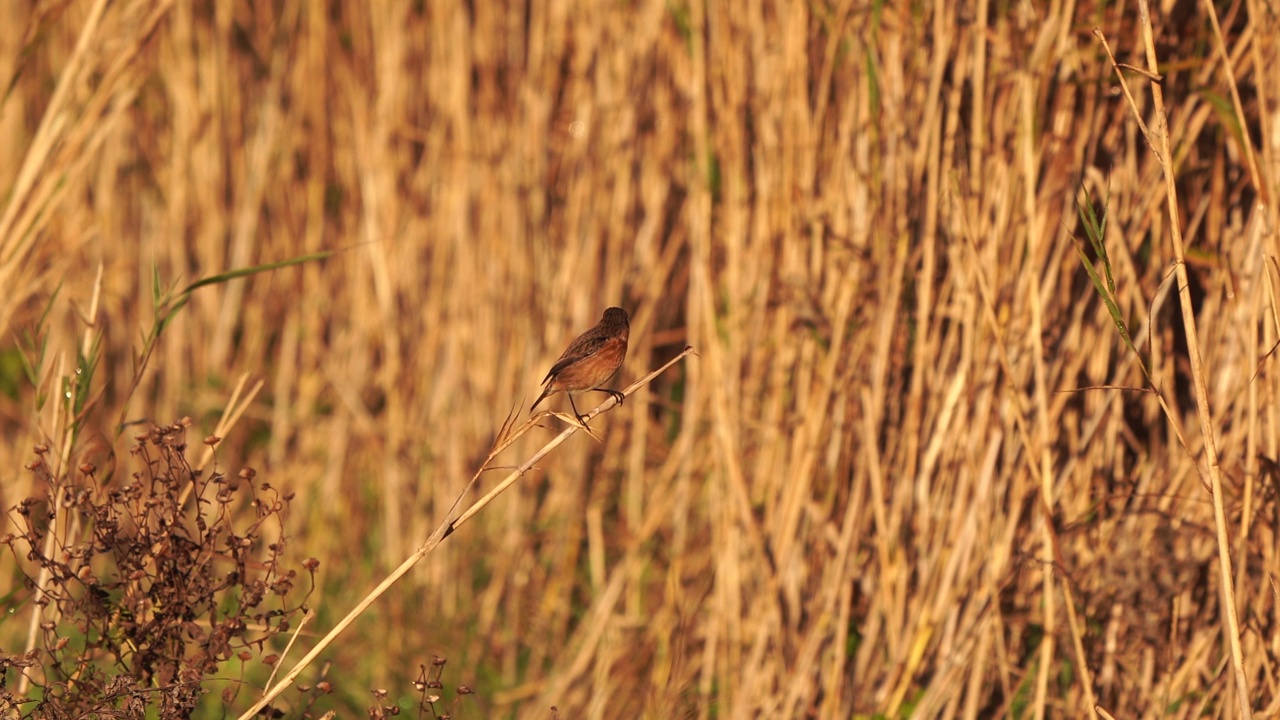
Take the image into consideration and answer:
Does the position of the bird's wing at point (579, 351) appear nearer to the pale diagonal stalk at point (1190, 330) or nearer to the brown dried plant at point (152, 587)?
the brown dried plant at point (152, 587)

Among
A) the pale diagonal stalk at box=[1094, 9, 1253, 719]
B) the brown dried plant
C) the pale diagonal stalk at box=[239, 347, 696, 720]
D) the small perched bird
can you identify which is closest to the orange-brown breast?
the small perched bird

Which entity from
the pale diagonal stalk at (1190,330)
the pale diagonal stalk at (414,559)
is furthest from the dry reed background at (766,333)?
the pale diagonal stalk at (414,559)

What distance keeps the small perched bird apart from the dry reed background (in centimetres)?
50

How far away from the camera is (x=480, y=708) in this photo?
3086 millimetres

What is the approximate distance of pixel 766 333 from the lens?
2654 mm

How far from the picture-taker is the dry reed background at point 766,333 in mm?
2189

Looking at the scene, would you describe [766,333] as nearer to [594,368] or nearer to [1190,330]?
[594,368]

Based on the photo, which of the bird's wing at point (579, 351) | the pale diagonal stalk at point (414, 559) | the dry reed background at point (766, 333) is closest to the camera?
the pale diagonal stalk at point (414, 559)

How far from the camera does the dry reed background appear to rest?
7.18ft

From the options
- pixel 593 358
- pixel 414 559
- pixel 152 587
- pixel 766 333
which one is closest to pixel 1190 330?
pixel 593 358

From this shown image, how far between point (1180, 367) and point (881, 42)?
80cm

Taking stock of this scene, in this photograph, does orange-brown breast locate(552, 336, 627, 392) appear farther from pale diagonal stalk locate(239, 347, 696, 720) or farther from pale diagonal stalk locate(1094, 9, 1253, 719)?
pale diagonal stalk locate(1094, 9, 1253, 719)

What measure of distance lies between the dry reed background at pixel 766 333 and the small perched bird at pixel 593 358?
1.63 ft

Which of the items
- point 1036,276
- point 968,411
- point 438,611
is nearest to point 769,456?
point 968,411
